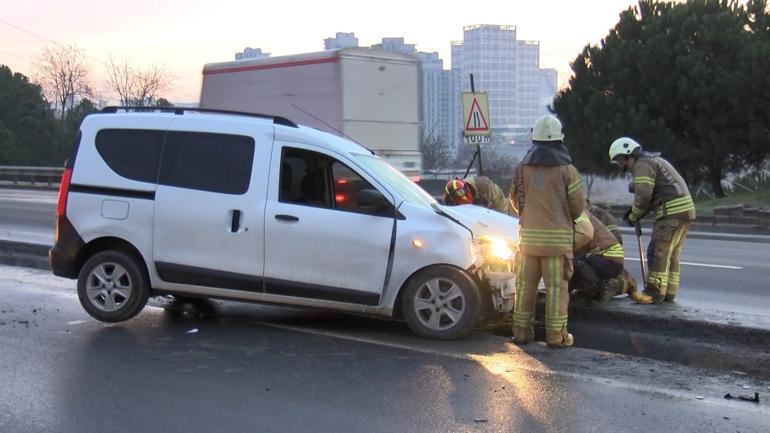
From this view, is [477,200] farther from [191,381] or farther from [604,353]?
[191,381]

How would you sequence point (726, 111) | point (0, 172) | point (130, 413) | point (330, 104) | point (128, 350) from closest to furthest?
point (130, 413) < point (128, 350) < point (330, 104) < point (726, 111) < point (0, 172)

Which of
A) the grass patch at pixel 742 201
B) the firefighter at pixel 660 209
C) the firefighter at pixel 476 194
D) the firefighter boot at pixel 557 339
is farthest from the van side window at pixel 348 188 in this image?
the grass patch at pixel 742 201

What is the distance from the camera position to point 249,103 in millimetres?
14016

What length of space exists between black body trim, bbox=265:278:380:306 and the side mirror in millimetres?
709

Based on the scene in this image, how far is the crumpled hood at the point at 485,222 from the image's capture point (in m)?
6.27

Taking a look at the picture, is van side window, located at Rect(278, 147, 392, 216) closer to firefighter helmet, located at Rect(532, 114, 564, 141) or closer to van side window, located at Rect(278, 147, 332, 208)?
van side window, located at Rect(278, 147, 332, 208)

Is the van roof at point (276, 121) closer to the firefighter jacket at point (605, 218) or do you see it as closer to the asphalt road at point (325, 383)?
the asphalt road at point (325, 383)

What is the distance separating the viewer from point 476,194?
8414 mm

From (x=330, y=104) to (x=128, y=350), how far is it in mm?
7892

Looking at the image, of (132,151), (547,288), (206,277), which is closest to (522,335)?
(547,288)

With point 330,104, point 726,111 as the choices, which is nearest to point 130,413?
point 330,104

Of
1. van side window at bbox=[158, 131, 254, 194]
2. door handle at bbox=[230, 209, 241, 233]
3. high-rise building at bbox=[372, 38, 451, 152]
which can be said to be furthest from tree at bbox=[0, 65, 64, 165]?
door handle at bbox=[230, 209, 241, 233]

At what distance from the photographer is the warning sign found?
586 inches

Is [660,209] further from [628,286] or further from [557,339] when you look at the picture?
[557,339]
